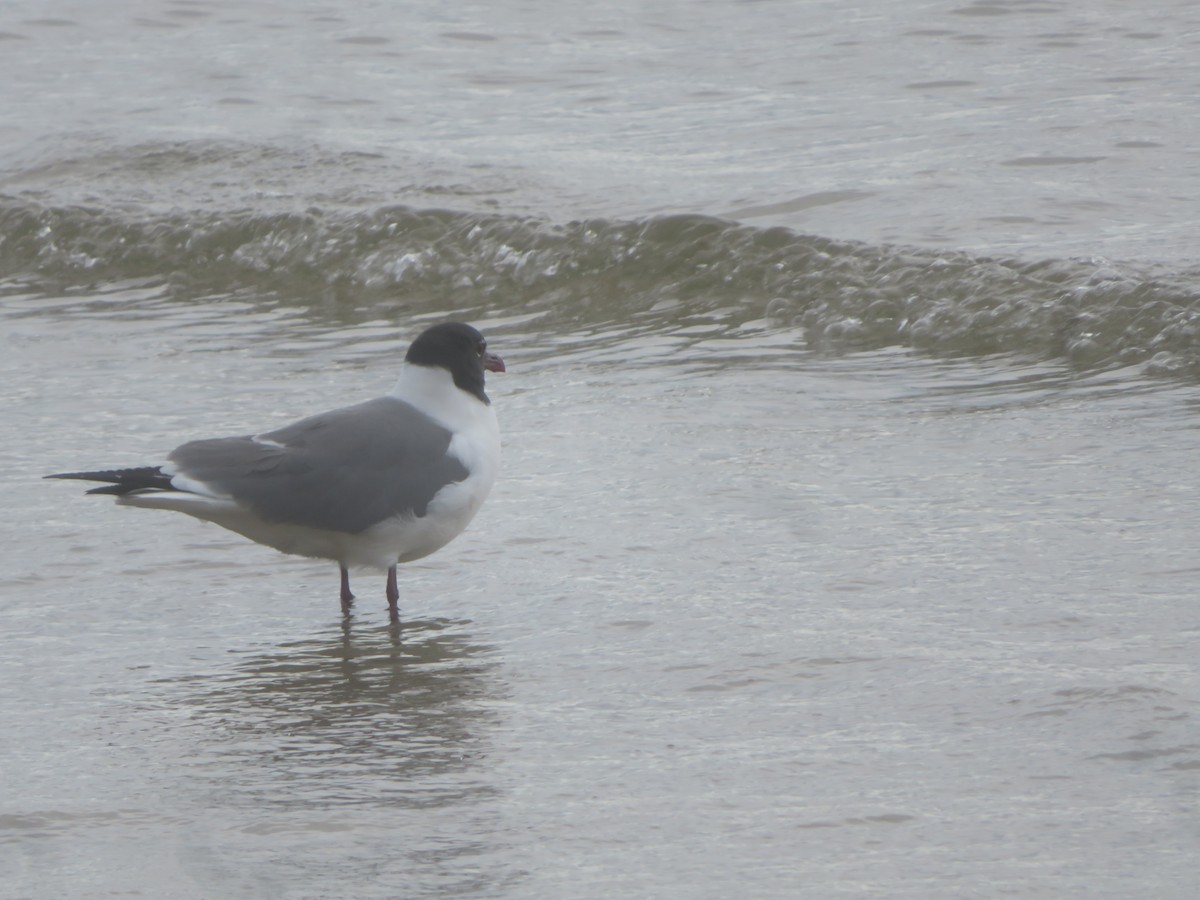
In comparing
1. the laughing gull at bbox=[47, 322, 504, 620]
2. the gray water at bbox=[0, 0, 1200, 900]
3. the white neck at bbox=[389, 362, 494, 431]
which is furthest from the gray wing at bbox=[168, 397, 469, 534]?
the gray water at bbox=[0, 0, 1200, 900]

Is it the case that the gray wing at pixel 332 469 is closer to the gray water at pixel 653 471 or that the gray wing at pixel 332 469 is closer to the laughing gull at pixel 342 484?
the laughing gull at pixel 342 484

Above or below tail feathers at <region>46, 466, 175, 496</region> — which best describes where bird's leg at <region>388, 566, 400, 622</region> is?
below

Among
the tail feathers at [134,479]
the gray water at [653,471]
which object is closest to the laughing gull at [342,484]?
the tail feathers at [134,479]

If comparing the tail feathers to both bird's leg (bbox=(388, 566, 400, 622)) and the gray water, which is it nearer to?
the gray water

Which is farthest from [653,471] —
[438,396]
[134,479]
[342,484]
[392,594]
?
[134,479]

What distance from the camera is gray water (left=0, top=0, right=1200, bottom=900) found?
3373 millimetres

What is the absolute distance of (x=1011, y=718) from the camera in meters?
3.73

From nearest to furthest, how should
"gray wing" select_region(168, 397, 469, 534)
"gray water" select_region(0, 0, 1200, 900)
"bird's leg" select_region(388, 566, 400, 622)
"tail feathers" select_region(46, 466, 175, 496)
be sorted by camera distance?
"gray water" select_region(0, 0, 1200, 900)
"tail feathers" select_region(46, 466, 175, 496)
"gray wing" select_region(168, 397, 469, 534)
"bird's leg" select_region(388, 566, 400, 622)

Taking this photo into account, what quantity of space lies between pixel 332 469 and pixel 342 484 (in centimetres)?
5

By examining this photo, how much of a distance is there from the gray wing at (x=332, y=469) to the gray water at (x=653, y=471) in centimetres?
30

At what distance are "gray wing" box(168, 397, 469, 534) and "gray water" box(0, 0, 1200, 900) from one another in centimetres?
30

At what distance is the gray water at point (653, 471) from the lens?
3373mm

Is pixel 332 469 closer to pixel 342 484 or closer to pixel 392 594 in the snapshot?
pixel 342 484

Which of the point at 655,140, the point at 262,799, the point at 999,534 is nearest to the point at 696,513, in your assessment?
the point at 999,534
